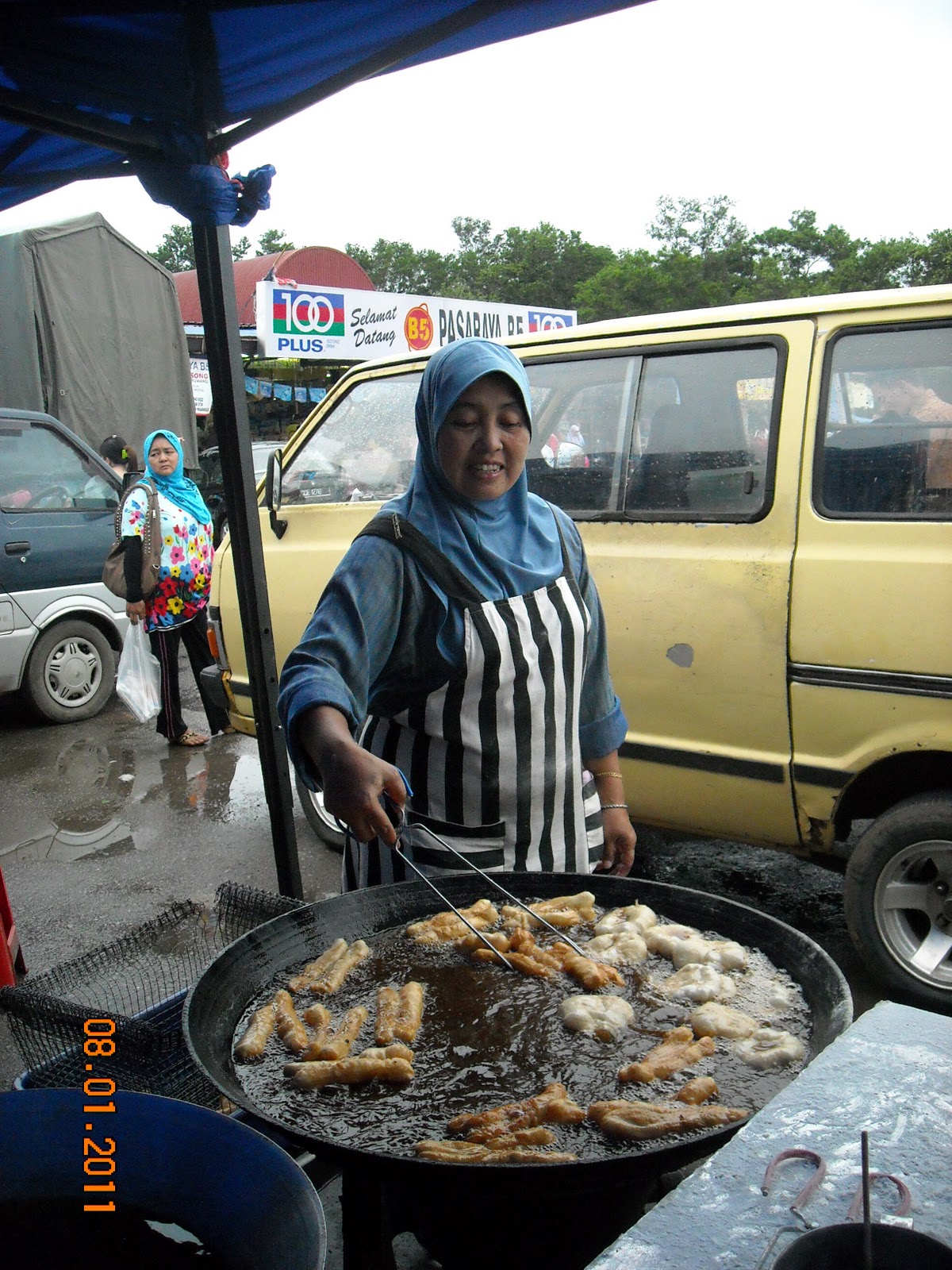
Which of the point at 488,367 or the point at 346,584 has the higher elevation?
the point at 488,367

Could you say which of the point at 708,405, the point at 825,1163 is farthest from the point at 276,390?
the point at 825,1163

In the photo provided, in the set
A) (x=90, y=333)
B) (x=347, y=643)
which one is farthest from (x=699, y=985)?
(x=90, y=333)

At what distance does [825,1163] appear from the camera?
3.17ft

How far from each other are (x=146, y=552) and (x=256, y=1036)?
17.9ft

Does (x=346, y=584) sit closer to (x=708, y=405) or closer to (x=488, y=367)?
(x=488, y=367)

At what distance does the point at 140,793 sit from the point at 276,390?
622 inches

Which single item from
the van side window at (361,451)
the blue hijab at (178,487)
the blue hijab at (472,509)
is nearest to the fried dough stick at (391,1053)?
the blue hijab at (472,509)

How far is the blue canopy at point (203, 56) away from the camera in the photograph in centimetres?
253

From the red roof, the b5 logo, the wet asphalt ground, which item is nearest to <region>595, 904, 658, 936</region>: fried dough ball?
the wet asphalt ground

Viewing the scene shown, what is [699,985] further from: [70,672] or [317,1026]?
[70,672]

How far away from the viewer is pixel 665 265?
3941 cm

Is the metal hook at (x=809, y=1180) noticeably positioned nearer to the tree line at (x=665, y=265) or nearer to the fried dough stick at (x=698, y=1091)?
the fried dough stick at (x=698, y=1091)

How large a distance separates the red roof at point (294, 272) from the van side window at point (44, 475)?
16362 mm

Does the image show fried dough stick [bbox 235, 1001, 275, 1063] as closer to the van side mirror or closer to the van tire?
the van tire
